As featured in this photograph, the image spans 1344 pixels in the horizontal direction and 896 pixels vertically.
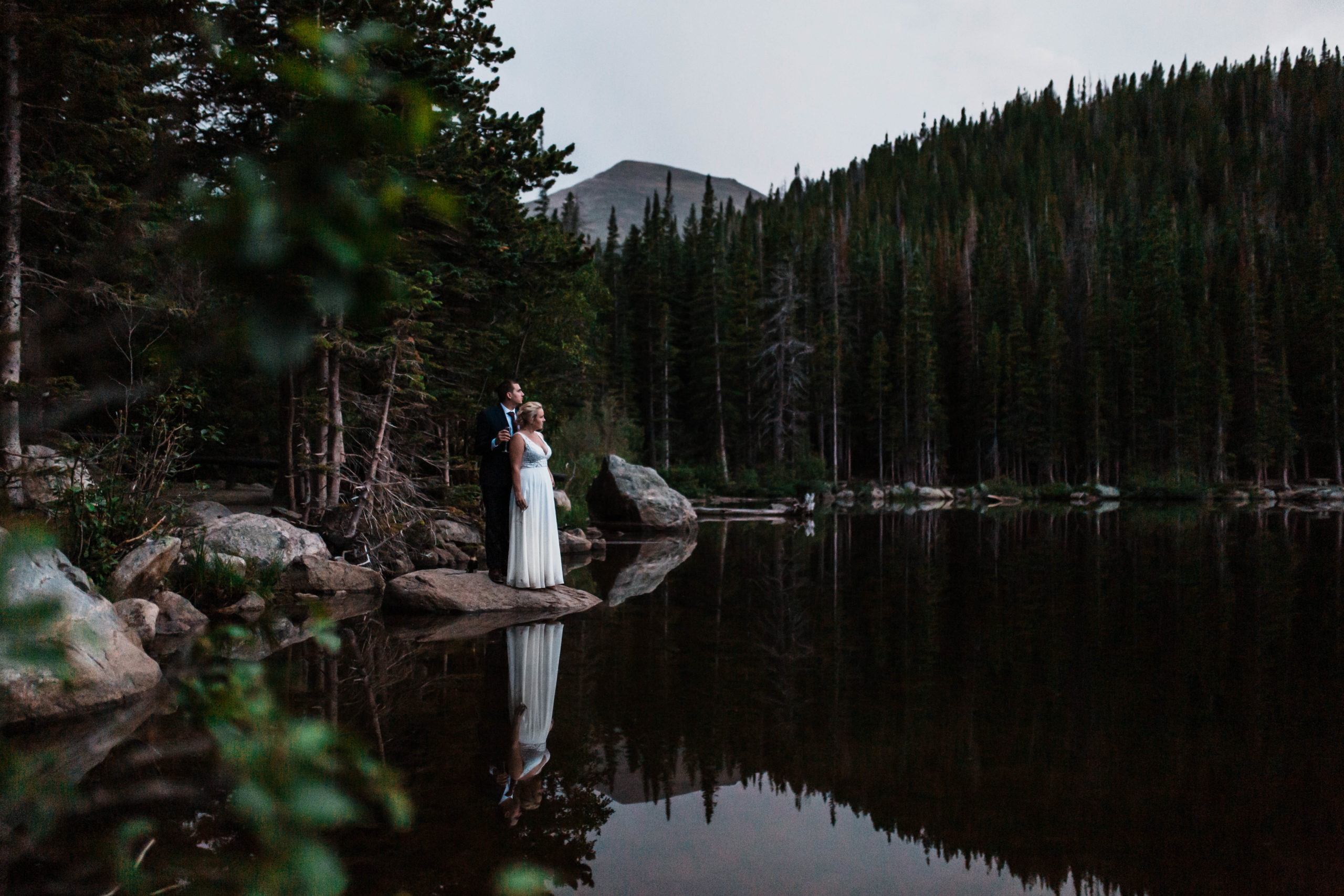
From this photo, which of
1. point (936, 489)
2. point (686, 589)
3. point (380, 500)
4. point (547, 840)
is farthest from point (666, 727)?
point (936, 489)

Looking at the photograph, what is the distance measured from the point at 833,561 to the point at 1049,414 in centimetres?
4219

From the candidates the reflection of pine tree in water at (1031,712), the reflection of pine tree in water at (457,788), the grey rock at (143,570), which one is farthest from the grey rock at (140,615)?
the reflection of pine tree in water at (1031,712)

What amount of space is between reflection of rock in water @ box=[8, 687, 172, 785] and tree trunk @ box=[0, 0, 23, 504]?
5.31 m

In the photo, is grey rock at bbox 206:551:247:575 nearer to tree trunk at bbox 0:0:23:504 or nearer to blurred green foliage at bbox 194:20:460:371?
tree trunk at bbox 0:0:23:504

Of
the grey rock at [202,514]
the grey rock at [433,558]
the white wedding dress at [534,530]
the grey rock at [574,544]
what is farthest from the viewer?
the grey rock at [574,544]

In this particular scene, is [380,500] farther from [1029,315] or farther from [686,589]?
[1029,315]

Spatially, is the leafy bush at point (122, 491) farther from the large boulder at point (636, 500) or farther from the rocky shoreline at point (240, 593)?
the large boulder at point (636, 500)

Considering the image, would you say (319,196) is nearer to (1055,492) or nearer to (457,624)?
(457,624)

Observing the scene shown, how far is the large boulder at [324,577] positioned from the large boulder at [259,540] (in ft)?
0.32

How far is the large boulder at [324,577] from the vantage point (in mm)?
9328

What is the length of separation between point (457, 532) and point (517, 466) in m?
5.35

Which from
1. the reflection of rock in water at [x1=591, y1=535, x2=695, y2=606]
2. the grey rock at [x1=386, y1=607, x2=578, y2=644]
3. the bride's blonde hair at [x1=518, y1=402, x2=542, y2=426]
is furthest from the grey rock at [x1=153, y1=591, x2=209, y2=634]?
the reflection of rock in water at [x1=591, y1=535, x2=695, y2=606]

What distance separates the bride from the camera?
861 cm

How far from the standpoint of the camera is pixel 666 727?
480 centimetres
